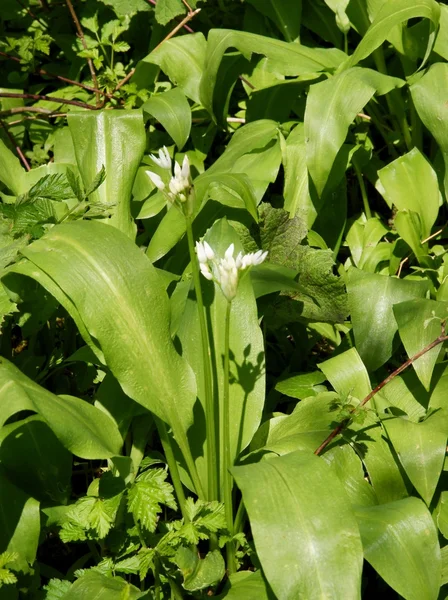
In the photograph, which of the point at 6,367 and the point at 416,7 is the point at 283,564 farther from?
the point at 416,7

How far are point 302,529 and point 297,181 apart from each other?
1352 mm

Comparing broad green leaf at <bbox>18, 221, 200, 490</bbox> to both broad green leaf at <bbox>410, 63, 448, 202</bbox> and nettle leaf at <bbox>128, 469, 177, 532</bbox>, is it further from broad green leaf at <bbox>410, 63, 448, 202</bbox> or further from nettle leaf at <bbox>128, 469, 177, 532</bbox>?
broad green leaf at <bbox>410, 63, 448, 202</bbox>

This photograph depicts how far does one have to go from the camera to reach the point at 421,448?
1903 mm

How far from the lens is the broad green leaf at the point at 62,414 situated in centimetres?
166

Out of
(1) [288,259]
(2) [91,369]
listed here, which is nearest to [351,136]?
(1) [288,259]

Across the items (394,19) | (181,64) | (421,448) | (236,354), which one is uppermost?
(394,19)

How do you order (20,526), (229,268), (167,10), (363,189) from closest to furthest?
(229,268) → (20,526) → (363,189) → (167,10)

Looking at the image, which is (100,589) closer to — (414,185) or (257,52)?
(414,185)

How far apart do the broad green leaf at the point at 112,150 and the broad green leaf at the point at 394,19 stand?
0.76m

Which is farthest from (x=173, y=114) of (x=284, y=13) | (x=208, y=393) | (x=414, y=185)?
(x=208, y=393)

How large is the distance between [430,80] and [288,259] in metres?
0.78

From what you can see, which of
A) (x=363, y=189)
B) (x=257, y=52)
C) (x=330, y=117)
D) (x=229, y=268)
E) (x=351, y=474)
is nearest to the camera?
(x=229, y=268)

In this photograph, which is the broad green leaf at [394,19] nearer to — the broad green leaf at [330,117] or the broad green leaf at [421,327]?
the broad green leaf at [330,117]

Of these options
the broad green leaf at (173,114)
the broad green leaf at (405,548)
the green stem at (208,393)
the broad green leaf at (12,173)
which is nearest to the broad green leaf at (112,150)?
the broad green leaf at (173,114)
